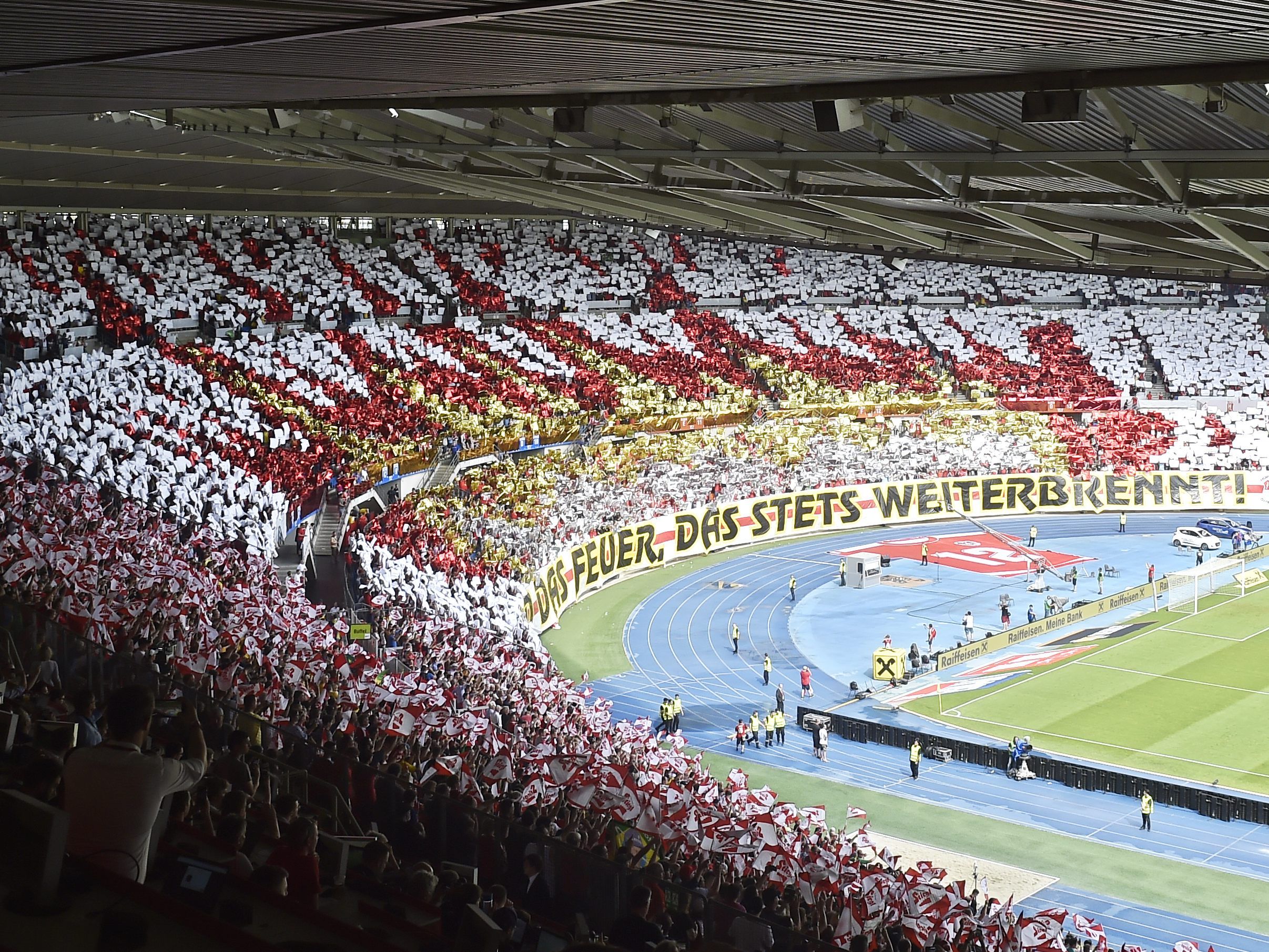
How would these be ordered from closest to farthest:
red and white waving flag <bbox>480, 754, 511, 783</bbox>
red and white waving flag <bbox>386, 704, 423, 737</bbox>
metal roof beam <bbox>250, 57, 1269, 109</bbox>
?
metal roof beam <bbox>250, 57, 1269, 109</bbox>, red and white waving flag <bbox>480, 754, 511, 783</bbox>, red and white waving flag <bbox>386, 704, 423, 737</bbox>

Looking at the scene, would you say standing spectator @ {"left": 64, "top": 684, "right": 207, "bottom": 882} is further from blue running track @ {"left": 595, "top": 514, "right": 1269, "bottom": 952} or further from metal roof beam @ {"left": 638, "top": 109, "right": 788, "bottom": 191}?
blue running track @ {"left": 595, "top": 514, "right": 1269, "bottom": 952}

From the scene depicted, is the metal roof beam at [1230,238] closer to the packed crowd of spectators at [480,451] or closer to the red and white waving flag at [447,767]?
the packed crowd of spectators at [480,451]

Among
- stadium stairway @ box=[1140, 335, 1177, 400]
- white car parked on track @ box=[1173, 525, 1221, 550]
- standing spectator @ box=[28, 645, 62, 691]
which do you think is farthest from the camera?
stadium stairway @ box=[1140, 335, 1177, 400]

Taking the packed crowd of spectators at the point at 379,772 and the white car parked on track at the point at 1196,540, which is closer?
the packed crowd of spectators at the point at 379,772

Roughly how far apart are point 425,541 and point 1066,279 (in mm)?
40931

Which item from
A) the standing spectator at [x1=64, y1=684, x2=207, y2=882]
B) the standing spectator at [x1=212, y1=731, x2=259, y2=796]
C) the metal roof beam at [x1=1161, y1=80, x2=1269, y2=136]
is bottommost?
the standing spectator at [x1=212, y1=731, x2=259, y2=796]

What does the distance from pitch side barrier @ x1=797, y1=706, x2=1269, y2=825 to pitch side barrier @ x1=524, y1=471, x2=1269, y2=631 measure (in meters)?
16.0

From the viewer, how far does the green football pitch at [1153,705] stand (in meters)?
27.2

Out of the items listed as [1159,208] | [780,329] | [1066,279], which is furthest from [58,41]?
[1066,279]

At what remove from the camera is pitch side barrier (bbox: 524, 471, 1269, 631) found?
46531mm

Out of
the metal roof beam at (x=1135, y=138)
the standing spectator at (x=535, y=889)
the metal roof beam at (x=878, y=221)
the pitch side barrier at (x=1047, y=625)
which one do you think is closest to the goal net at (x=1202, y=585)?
the pitch side barrier at (x=1047, y=625)

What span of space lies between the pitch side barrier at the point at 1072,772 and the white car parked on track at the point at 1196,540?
901 inches

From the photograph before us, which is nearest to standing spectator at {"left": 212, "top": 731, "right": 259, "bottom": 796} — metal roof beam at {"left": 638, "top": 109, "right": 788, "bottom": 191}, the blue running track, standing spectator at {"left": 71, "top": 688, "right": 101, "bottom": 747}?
standing spectator at {"left": 71, "top": 688, "right": 101, "bottom": 747}

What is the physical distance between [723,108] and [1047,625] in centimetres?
2481
